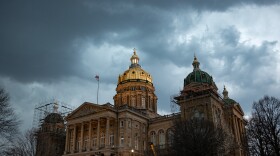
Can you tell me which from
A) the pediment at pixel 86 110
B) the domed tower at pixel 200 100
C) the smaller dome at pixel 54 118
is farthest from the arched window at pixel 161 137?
the smaller dome at pixel 54 118

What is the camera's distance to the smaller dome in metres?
74.6

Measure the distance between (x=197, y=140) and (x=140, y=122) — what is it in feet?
79.2

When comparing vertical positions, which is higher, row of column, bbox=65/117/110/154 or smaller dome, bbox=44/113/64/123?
smaller dome, bbox=44/113/64/123

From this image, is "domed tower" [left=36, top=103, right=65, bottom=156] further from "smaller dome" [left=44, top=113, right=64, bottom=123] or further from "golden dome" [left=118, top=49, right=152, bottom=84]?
"golden dome" [left=118, top=49, right=152, bottom=84]

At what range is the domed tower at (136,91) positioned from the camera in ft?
231

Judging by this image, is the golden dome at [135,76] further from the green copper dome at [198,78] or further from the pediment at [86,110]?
the green copper dome at [198,78]

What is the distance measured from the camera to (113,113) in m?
57.2

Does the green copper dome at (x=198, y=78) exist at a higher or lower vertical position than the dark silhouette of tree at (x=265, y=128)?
higher

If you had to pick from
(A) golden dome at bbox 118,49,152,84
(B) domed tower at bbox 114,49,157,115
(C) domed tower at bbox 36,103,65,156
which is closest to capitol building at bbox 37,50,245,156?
(B) domed tower at bbox 114,49,157,115

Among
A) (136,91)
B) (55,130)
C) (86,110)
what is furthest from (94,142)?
(55,130)

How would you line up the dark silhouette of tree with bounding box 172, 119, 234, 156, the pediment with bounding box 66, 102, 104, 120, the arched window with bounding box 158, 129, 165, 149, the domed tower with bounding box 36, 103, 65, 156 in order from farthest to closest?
the domed tower with bounding box 36, 103, 65, 156
the arched window with bounding box 158, 129, 165, 149
the pediment with bounding box 66, 102, 104, 120
the dark silhouette of tree with bounding box 172, 119, 234, 156

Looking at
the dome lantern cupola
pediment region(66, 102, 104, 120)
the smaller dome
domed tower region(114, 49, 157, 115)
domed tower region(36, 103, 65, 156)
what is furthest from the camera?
the dome lantern cupola

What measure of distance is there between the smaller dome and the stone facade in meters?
14.2

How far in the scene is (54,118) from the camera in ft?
249
